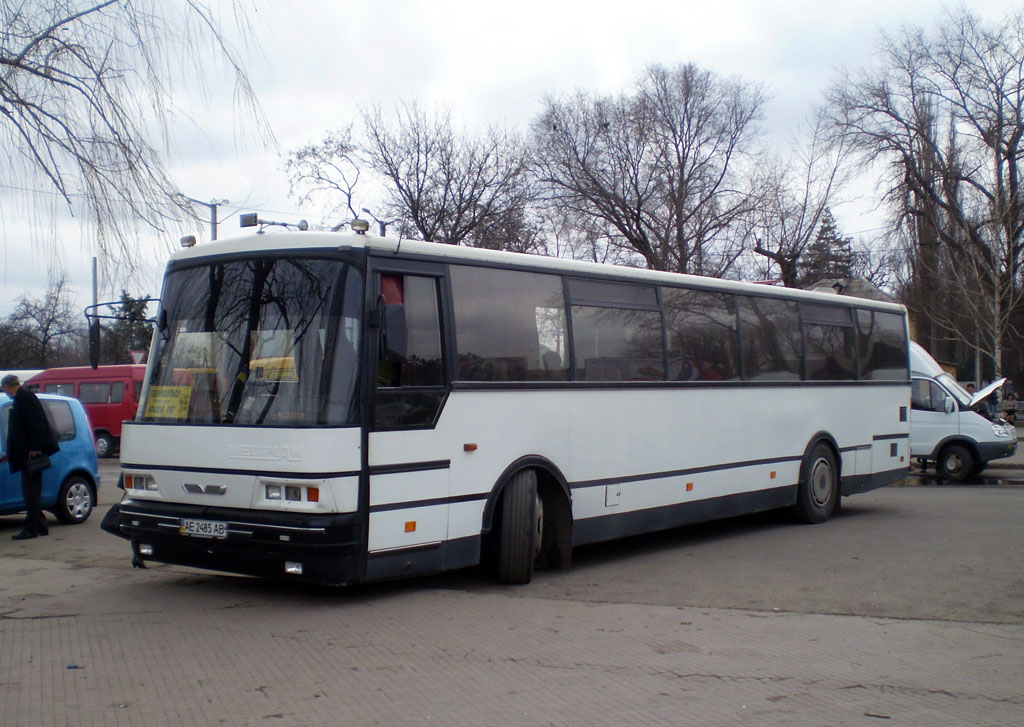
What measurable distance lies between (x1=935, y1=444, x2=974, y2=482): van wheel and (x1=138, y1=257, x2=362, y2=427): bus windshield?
16420 millimetres

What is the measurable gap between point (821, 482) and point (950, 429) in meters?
8.26

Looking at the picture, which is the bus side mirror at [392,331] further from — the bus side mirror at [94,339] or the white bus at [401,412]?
the bus side mirror at [94,339]

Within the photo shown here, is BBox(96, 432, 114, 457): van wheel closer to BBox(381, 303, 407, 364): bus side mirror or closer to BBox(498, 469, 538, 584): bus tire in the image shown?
BBox(498, 469, 538, 584): bus tire

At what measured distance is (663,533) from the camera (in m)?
12.8

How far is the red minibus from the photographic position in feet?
101

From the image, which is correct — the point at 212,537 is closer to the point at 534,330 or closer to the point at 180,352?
the point at 180,352

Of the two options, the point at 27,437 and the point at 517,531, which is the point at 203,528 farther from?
the point at 27,437

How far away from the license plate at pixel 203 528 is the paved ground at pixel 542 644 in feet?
1.93

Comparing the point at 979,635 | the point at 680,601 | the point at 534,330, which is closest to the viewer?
the point at 979,635

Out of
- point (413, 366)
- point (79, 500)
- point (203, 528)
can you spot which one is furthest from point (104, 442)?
point (413, 366)

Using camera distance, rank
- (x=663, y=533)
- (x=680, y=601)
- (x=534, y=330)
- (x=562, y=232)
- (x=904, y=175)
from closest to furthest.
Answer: (x=680, y=601)
(x=534, y=330)
(x=663, y=533)
(x=904, y=175)
(x=562, y=232)

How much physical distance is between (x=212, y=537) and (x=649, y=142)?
39.1m

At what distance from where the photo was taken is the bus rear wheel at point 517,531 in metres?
8.75

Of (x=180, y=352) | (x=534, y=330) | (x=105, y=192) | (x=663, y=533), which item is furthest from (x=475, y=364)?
(x=663, y=533)
